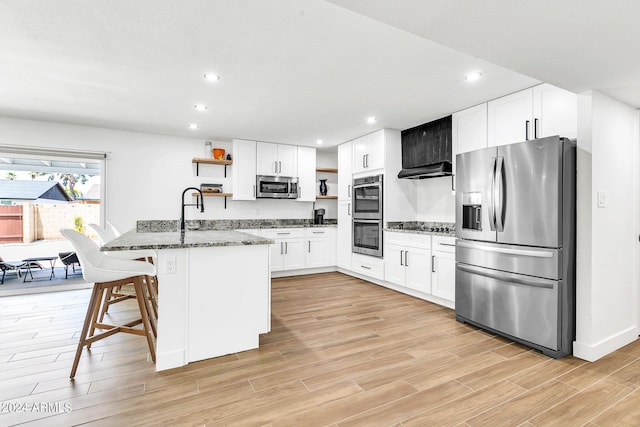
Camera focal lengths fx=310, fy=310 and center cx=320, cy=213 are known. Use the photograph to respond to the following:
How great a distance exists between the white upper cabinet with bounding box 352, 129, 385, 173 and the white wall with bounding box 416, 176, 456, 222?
2.41ft

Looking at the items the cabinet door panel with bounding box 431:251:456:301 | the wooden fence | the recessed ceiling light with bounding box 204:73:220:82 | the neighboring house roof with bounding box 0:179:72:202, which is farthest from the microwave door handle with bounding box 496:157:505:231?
the wooden fence

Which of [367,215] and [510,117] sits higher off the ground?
[510,117]

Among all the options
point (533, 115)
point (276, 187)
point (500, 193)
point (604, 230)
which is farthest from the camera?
point (276, 187)

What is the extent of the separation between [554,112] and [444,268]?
6.09ft

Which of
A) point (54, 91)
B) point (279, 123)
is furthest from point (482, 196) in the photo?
point (54, 91)

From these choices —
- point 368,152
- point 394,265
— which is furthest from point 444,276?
point 368,152

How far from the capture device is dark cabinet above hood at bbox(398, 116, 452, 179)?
3.90 metres

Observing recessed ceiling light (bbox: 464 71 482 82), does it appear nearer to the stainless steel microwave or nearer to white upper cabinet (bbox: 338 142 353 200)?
white upper cabinet (bbox: 338 142 353 200)

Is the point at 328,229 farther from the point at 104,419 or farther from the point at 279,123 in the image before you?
the point at 104,419

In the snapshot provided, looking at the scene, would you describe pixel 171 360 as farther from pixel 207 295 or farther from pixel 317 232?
pixel 317 232

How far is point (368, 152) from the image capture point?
489 cm

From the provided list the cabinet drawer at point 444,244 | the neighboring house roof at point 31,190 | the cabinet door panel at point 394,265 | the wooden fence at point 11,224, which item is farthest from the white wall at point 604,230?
the wooden fence at point 11,224

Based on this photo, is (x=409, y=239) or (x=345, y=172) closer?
(x=409, y=239)

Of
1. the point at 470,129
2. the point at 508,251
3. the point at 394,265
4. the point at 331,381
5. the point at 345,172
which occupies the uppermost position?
the point at 470,129
